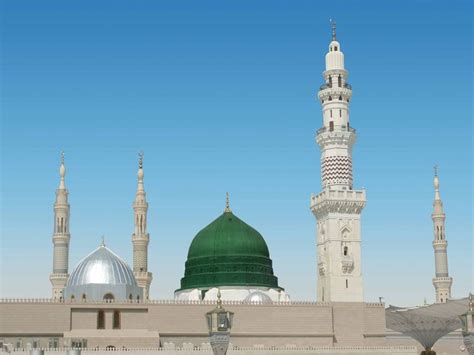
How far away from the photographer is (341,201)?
165 feet

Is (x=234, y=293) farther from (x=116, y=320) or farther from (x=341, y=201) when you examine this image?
(x=116, y=320)

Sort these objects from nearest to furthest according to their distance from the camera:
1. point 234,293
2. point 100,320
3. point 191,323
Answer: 1. point 100,320
2. point 191,323
3. point 234,293

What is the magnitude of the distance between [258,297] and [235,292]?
9.54 ft

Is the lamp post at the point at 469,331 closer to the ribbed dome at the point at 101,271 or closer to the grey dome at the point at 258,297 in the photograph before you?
the grey dome at the point at 258,297

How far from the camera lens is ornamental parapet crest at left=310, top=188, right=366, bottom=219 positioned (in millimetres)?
50031

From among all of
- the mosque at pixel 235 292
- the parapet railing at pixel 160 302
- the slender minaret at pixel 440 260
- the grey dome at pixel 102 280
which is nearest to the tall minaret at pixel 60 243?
the mosque at pixel 235 292

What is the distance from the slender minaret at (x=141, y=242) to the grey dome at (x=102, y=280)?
7.13 metres

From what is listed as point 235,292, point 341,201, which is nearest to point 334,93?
point 341,201

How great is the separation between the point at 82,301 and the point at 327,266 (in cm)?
1532

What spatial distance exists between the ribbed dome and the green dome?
7.38 metres

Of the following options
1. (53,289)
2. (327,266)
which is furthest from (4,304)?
(327,266)

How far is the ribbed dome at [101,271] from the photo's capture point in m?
43.9

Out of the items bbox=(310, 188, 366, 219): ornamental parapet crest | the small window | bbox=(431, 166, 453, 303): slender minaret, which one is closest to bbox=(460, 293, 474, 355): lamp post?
the small window

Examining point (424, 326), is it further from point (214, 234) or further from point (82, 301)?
point (82, 301)
